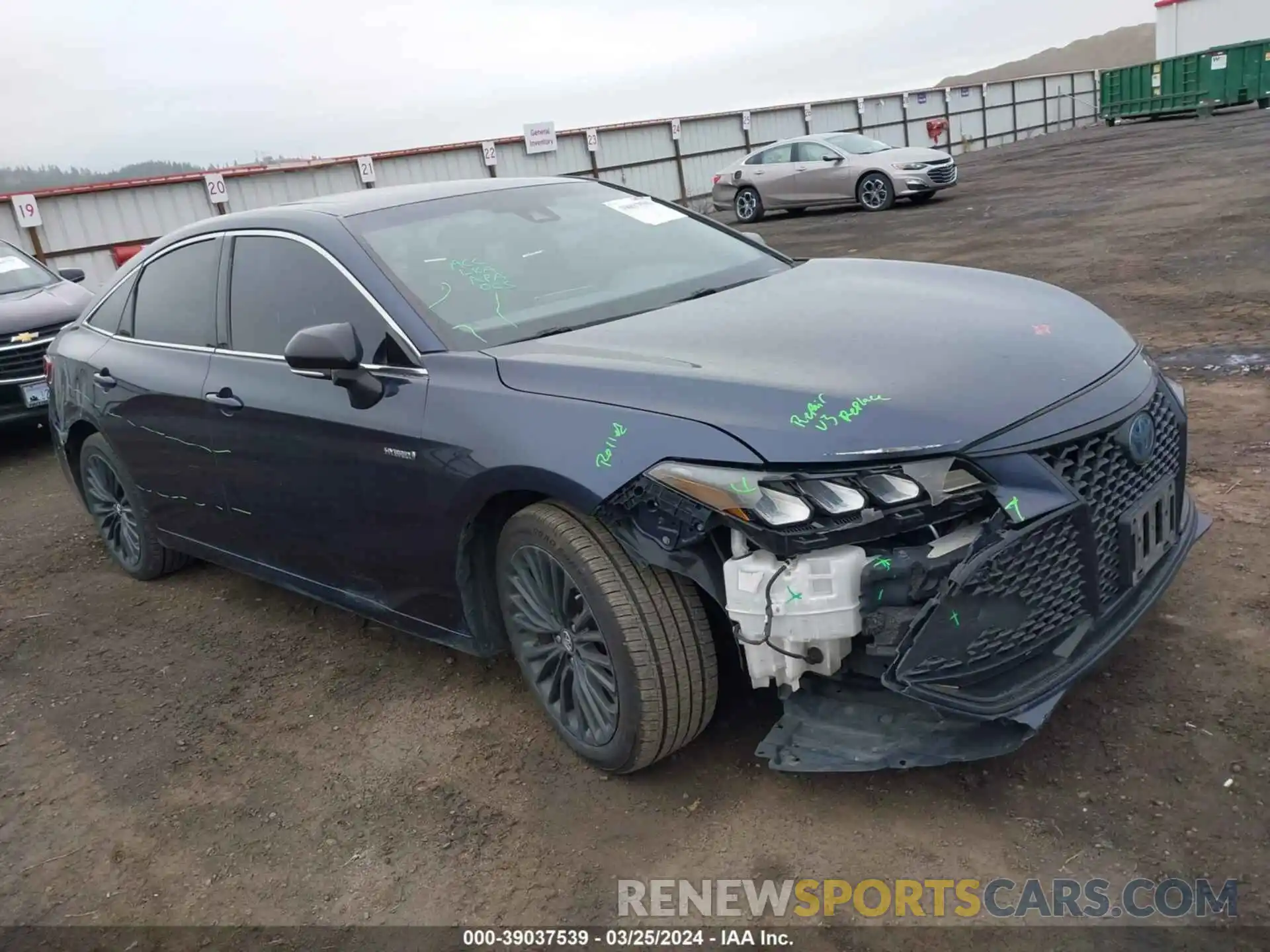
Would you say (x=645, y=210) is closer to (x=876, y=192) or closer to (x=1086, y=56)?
(x=876, y=192)

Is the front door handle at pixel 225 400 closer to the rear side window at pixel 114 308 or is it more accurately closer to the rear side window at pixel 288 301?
the rear side window at pixel 288 301

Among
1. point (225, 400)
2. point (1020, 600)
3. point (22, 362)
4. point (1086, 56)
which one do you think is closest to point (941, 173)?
point (22, 362)

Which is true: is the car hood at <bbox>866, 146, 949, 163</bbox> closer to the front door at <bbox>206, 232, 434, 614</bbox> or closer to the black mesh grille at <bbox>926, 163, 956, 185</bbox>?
the black mesh grille at <bbox>926, 163, 956, 185</bbox>

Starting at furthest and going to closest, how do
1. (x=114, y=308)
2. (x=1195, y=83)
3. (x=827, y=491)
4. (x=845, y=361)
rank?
(x=1195, y=83) → (x=114, y=308) → (x=845, y=361) → (x=827, y=491)

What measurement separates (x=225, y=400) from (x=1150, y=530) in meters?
3.06

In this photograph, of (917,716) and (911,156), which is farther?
(911,156)

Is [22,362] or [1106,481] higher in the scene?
[22,362]

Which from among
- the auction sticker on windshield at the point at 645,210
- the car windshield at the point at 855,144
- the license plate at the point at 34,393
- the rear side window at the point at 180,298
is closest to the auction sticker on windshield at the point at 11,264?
the license plate at the point at 34,393

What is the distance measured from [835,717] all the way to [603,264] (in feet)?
5.91

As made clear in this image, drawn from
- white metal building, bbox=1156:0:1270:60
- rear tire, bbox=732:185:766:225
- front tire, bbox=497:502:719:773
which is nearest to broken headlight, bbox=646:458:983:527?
front tire, bbox=497:502:719:773

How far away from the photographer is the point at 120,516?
504cm

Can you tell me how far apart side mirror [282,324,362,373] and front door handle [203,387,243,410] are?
2.46ft

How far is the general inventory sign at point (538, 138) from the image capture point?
844 inches

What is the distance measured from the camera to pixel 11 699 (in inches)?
159
